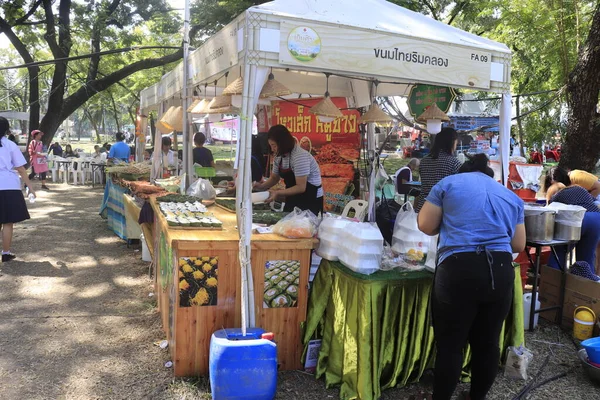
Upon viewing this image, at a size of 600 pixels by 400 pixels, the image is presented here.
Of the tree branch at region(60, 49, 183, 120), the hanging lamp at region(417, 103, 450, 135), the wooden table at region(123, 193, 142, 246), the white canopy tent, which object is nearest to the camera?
the white canopy tent

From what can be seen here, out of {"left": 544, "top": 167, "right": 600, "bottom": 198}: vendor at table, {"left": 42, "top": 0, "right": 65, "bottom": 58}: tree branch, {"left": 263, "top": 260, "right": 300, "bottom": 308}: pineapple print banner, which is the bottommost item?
{"left": 263, "top": 260, "right": 300, "bottom": 308}: pineapple print banner

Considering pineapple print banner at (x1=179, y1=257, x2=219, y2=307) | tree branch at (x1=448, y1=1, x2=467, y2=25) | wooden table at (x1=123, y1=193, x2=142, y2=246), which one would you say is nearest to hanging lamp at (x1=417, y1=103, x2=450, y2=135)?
pineapple print banner at (x1=179, y1=257, x2=219, y2=307)

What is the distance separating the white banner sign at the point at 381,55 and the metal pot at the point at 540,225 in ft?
3.99

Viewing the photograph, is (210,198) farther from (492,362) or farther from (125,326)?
(492,362)

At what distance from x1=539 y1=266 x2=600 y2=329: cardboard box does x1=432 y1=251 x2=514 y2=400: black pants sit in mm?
2249

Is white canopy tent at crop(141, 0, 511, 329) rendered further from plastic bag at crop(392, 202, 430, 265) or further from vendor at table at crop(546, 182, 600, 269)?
vendor at table at crop(546, 182, 600, 269)

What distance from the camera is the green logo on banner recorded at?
19.2 feet

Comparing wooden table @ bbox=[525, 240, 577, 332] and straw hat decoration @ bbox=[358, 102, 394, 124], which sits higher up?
straw hat decoration @ bbox=[358, 102, 394, 124]

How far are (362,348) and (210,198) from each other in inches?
124

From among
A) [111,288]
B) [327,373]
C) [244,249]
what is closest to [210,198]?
[111,288]

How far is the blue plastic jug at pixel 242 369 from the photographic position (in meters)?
3.05

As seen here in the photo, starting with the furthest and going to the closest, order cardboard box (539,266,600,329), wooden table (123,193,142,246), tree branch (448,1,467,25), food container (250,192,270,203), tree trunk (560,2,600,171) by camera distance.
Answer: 1. tree branch (448,1,467,25)
2. tree trunk (560,2,600,171)
3. wooden table (123,193,142,246)
4. food container (250,192,270,203)
5. cardboard box (539,266,600,329)

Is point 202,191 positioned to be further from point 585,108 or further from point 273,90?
point 585,108

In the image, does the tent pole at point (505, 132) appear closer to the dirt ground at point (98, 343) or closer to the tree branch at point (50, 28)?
the dirt ground at point (98, 343)
